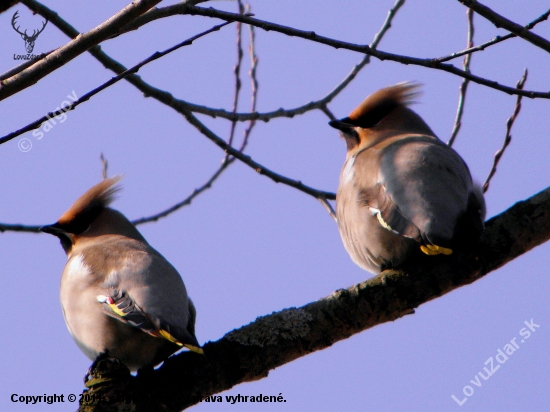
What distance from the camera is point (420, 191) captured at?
13.2ft

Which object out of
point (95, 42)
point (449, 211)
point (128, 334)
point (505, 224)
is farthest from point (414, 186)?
point (95, 42)

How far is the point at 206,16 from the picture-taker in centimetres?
282

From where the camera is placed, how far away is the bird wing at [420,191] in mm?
3824

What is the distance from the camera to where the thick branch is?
3.07 meters

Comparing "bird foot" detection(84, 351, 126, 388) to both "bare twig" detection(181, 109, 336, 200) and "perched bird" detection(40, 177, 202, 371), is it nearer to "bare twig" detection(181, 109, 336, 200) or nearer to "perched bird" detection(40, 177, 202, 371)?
"perched bird" detection(40, 177, 202, 371)

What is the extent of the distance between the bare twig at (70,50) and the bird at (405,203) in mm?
1869

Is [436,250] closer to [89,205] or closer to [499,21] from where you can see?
[499,21]

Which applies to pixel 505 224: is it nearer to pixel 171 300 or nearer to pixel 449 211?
pixel 449 211

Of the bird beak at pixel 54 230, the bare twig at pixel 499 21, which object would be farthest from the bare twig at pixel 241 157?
the bare twig at pixel 499 21

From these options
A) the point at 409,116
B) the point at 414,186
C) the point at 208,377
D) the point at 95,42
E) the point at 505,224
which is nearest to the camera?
the point at 95,42

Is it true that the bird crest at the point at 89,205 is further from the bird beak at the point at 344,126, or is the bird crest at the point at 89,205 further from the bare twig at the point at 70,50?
the bare twig at the point at 70,50

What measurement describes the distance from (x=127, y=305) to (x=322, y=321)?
39.9 inches

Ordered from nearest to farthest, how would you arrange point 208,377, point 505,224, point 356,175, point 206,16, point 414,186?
point 206,16
point 208,377
point 505,224
point 414,186
point 356,175

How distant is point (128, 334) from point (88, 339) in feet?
0.94
